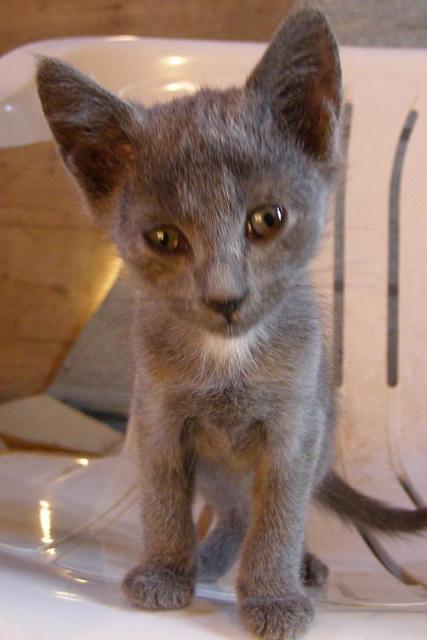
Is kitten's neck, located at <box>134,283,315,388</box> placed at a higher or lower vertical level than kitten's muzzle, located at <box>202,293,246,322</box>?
lower

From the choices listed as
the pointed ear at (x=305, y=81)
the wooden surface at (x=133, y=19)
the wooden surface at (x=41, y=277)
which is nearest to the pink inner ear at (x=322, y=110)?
the pointed ear at (x=305, y=81)

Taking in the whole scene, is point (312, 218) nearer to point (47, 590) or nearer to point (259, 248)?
point (259, 248)

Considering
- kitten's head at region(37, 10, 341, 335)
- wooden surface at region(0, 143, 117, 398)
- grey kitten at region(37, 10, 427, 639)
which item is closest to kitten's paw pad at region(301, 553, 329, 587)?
grey kitten at region(37, 10, 427, 639)

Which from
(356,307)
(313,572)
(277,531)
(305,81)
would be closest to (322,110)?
(305,81)

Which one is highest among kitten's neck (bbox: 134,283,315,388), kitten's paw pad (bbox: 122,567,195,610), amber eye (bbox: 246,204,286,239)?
amber eye (bbox: 246,204,286,239)

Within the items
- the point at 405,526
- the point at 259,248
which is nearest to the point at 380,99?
the point at 405,526

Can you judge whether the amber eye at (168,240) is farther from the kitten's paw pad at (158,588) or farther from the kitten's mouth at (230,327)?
the kitten's paw pad at (158,588)

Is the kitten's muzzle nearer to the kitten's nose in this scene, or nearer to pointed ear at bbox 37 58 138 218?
the kitten's nose
